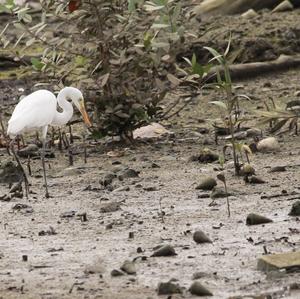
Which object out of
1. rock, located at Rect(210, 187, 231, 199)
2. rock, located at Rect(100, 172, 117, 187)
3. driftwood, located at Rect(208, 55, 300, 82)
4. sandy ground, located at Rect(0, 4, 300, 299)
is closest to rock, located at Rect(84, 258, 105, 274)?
sandy ground, located at Rect(0, 4, 300, 299)

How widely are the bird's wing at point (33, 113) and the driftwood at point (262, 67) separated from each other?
367 cm

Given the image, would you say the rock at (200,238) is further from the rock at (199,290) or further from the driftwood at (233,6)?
the driftwood at (233,6)

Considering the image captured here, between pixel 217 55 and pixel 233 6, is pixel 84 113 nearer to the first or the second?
pixel 217 55

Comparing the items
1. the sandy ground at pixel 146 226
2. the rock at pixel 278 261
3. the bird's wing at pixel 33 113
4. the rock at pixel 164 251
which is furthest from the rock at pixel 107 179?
the rock at pixel 278 261

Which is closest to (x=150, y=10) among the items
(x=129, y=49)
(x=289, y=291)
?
(x=129, y=49)

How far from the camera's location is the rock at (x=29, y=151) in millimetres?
10430

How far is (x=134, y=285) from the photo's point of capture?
6051mm

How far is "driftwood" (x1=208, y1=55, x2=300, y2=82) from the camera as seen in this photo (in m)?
13.1

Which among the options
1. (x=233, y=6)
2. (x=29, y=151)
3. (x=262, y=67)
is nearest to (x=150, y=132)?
(x=29, y=151)

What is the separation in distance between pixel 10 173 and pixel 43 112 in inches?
28.8

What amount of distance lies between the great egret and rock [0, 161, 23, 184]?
0.21 meters

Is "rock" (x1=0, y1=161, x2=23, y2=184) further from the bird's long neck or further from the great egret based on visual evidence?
the bird's long neck

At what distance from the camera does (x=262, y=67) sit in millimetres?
13258

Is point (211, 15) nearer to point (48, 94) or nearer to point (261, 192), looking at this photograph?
point (48, 94)
